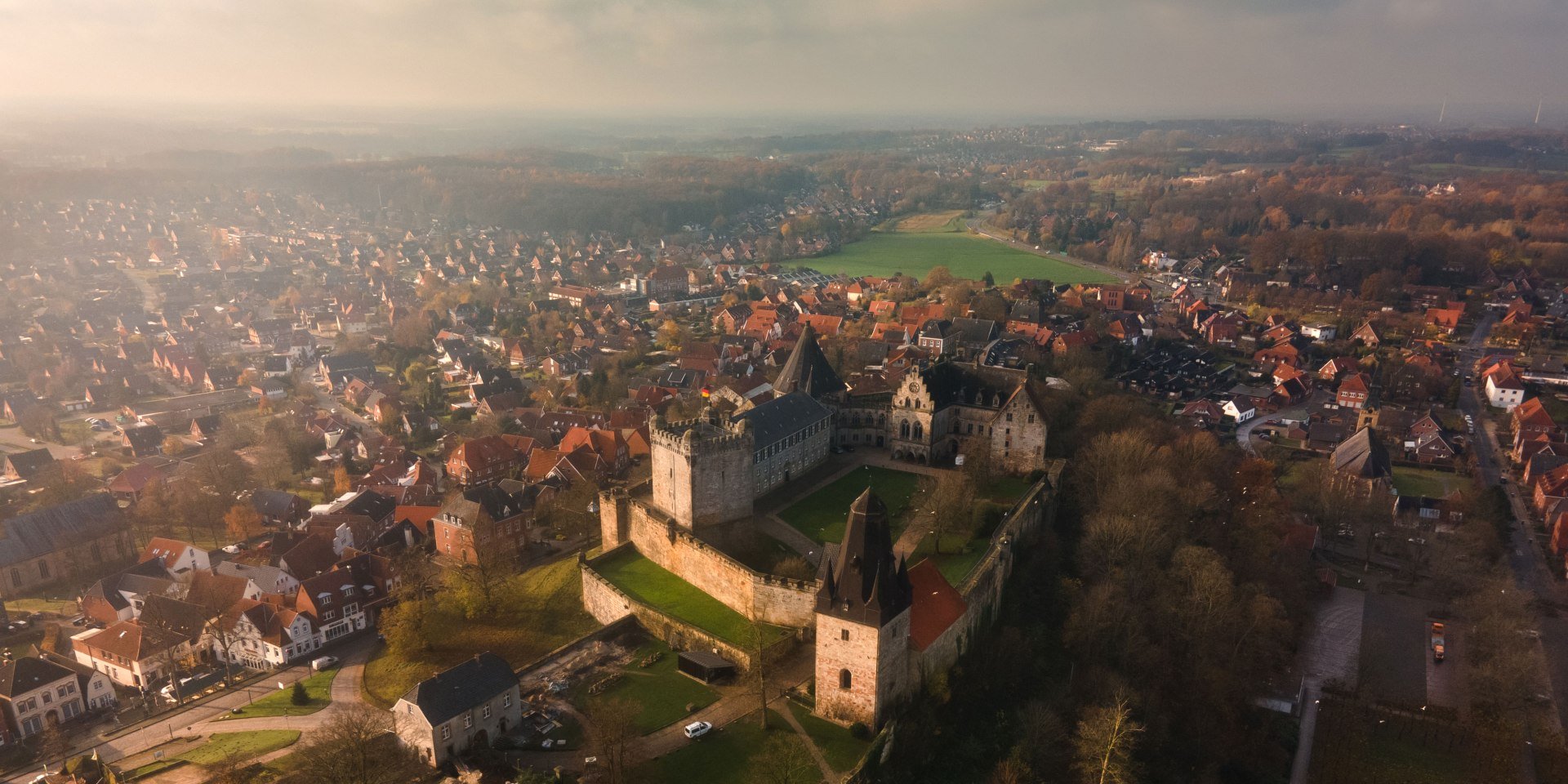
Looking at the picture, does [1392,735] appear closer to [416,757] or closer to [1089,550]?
[1089,550]

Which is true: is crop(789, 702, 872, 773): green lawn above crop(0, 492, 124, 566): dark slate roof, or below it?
above

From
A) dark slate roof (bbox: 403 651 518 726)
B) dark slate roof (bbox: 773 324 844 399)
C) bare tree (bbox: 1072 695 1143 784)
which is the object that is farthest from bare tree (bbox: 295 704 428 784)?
dark slate roof (bbox: 773 324 844 399)

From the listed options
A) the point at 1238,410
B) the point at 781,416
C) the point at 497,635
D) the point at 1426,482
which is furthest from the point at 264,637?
the point at 1426,482

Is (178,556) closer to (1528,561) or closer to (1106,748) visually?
(1106,748)

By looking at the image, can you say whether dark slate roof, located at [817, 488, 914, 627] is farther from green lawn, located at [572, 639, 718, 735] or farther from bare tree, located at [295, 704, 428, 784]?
bare tree, located at [295, 704, 428, 784]

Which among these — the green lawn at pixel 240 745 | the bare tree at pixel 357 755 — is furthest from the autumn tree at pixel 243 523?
the bare tree at pixel 357 755

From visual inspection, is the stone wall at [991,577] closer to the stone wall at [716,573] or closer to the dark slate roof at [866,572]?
the dark slate roof at [866,572]
